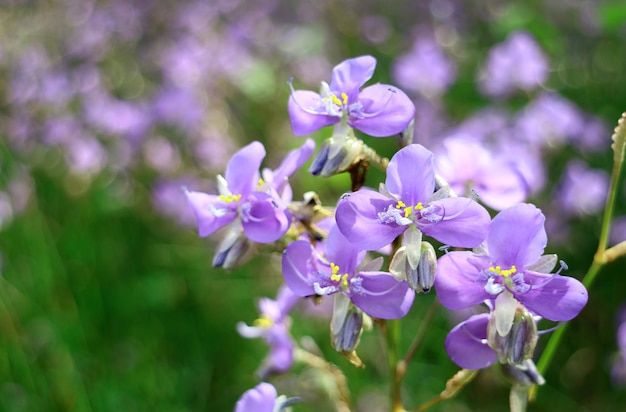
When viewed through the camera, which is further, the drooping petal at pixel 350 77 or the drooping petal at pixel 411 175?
the drooping petal at pixel 350 77

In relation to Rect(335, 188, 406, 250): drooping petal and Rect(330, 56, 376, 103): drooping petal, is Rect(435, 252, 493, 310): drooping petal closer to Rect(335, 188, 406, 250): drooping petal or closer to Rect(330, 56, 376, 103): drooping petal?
Rect(335, 188, 406, 250): drooping petal

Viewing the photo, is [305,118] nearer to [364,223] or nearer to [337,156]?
[337,156]

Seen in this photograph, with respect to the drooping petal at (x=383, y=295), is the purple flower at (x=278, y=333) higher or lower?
lower

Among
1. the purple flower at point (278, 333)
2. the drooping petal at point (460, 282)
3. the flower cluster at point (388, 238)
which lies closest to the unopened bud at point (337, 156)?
the flower cluster at point (388, 238)

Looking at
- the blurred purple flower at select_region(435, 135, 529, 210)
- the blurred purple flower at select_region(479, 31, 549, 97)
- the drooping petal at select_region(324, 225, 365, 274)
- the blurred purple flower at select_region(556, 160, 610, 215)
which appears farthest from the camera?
the blurred purple flower at select_region(479, 31, 549, 97)

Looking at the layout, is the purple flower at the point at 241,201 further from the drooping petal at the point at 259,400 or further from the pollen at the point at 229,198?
the drooping petal at the point at 259,400

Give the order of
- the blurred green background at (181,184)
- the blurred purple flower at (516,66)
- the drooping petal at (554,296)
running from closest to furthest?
the drooping petal at (554,296) < the blurred green background at (181,184) < the blurred purple flower at (516,66)

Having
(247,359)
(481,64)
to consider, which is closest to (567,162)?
(481,64)

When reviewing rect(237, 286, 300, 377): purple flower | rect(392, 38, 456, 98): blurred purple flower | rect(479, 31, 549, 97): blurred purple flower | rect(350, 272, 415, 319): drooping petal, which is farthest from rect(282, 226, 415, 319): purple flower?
rect(392, 38, 456, 98): blurred purple flower
